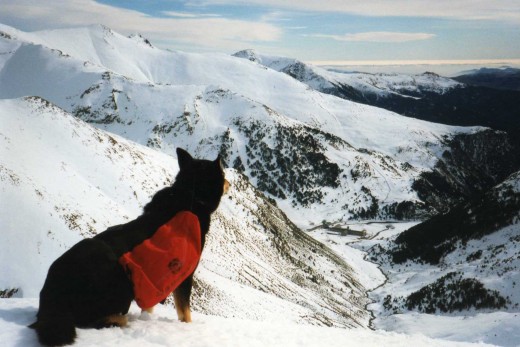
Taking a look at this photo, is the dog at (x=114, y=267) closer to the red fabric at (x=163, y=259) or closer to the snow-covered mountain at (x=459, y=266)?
the red fabric at (x=163, y=259)

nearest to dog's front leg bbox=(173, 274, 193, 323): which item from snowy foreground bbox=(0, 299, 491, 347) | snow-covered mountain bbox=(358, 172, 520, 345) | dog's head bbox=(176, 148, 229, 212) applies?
snowy foreground bbox=(0, 299, 491, 347)

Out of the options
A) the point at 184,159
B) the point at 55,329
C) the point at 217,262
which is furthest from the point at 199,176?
the point at 217,262

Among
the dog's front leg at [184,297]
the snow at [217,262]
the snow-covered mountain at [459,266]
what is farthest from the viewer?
the snow-covered mountain at [459,266]

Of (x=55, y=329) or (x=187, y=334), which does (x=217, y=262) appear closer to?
(x=187, y=334)

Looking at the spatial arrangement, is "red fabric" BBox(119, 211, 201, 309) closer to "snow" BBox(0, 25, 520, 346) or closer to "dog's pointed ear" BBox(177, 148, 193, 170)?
"snow" BBox(0, 25, 520, 346)

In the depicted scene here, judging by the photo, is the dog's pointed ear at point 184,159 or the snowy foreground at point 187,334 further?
the dog's pointed ear at point 184,159

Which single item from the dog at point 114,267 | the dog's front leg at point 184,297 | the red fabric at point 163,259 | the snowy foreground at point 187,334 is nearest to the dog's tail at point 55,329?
the dog at point 114,267

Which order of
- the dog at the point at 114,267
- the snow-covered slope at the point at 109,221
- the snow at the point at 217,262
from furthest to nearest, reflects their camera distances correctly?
the snow-covered slope at the point at 109,221 → the snow at the point at 217,262 → the dog at the point at 114,267

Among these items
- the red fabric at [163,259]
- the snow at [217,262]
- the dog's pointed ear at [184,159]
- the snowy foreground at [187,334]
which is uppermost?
the dog's pointed ear at [184,159]

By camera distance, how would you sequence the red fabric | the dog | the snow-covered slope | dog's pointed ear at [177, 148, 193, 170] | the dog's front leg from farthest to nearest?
1. the snow-covered slope
2. dog's pointed ear at [177, 148, 193, 170]
3. the dog's front leg
4. the red fabric
5. the dog

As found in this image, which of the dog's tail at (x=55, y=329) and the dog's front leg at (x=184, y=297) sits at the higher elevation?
the dog's tail at (x=55, y=329)
